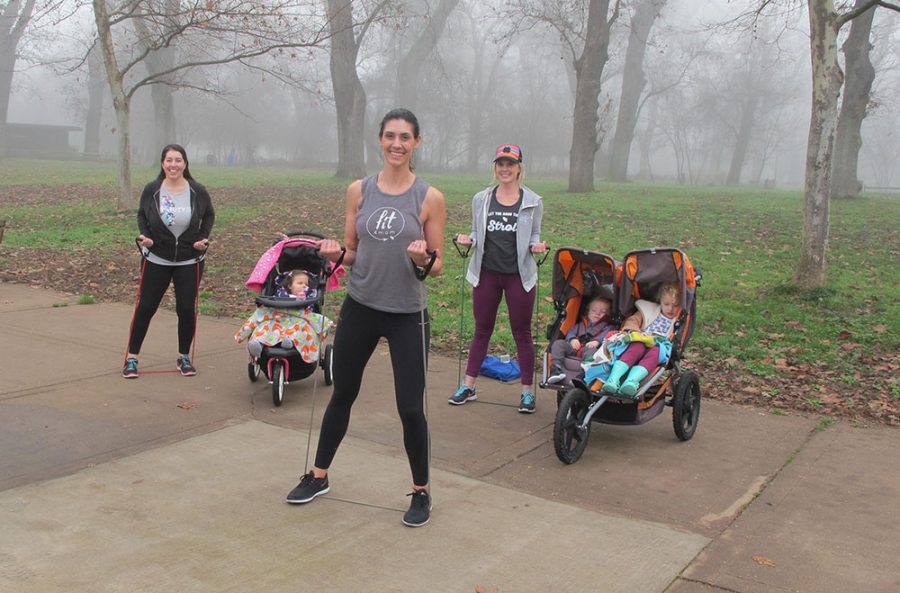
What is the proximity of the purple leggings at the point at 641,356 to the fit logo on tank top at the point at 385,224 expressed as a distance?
6.69 feet

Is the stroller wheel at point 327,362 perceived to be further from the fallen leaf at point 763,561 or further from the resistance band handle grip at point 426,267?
the fallen leaf at point 763,561

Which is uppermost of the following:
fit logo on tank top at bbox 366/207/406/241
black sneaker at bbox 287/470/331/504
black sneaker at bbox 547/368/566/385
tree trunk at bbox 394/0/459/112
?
tree trunk at bbox 394/0/459/112

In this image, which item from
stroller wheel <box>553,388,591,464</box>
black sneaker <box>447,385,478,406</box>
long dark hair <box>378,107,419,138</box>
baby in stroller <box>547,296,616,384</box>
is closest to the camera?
long dark hair <box>378,107,419,138</box>

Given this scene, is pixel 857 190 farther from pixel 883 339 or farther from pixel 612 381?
pixel 612 381

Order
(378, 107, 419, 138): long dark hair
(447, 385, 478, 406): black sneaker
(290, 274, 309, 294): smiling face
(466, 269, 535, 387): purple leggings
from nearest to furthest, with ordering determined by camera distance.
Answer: (378, 107, 419, 138): long dark hair, (466, 269, 535, 387): purple leggings, (447, 385, 478, 406): black sneaker, (290, 274, 309, 294): smiling face

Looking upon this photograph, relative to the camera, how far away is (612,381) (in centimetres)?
521

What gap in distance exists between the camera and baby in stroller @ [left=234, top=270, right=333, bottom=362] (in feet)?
20.6

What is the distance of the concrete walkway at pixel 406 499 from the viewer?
363cm

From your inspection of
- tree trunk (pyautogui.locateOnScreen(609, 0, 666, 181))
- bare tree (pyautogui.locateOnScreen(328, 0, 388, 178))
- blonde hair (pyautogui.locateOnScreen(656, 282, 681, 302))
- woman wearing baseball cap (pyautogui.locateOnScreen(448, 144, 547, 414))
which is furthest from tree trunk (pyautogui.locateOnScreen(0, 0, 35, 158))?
blonde hair (pyautogui.locateOnScreen(656, 282, 681, 302))

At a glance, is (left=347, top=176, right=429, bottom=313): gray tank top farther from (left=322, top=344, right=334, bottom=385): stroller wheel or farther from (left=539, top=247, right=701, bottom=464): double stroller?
(left=322, top=344, right=334, bottom=385): stroller wheel

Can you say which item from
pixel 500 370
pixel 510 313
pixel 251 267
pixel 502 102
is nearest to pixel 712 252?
pixel 251 267

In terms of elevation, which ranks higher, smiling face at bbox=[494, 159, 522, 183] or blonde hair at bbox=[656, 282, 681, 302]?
smiling face at bbox=[494, 159, 522, 183]

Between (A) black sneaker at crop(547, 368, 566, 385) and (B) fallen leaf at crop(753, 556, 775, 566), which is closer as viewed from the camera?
(B) fallen leaf at crop(753, 556, 775, 566)

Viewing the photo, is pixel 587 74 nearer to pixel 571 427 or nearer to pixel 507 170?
pixel 507 170
